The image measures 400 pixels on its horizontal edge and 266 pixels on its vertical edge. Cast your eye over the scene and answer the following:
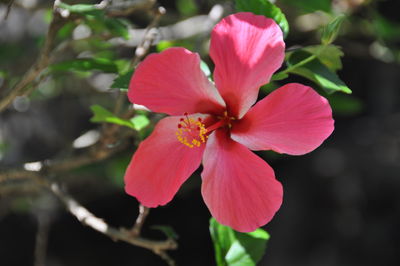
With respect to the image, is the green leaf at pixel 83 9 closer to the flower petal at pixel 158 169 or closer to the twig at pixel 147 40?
the twig at pixel 147 40

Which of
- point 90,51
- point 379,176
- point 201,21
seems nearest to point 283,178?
point 379,176

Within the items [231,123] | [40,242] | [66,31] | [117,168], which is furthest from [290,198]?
[231,123]

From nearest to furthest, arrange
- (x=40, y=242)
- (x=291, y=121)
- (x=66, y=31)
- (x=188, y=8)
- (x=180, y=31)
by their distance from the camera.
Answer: (x=291, y=121), (x=66, y=31), (x=40, y=242), (x=180, y=31), (x=188, y=8)

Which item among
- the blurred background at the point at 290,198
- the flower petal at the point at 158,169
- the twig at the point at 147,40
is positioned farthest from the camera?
the blurred background at the point at 290,198

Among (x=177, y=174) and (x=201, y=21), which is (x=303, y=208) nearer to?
(x=201, y=21)

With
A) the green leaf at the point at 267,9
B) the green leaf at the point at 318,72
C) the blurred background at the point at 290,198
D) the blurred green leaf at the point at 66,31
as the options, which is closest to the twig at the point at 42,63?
the blurred green leaf at the point at 66,31

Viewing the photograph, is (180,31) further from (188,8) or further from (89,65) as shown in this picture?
(89,65)
